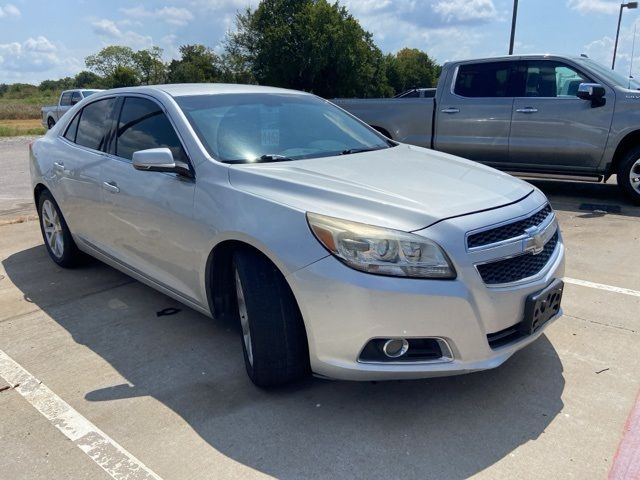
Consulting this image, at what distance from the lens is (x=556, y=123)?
7422mm

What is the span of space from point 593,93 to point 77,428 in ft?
22.6

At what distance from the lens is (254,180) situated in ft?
9.95

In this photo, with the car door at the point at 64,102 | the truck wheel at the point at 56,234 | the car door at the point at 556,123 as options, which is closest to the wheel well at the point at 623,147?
the car door at the point at 556,123

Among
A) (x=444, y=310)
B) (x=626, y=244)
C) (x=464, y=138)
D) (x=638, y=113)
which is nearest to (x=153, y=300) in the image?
(x=444, y=310)

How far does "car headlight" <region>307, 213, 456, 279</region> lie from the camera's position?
2518mm

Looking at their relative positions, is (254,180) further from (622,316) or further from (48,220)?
(48,220)

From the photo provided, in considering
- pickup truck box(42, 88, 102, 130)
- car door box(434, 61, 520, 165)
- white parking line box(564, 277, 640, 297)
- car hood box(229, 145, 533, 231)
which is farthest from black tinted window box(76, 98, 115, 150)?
pickup truck box(42, 88, 102, 130)

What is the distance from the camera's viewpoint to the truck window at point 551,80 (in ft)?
24.3

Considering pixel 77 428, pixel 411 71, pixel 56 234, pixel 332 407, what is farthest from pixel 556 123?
pixel 411 71

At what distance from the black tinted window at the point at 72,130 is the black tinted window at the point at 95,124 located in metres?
0.07

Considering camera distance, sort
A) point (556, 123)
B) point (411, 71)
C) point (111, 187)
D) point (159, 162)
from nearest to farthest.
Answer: point (159, 162) → point (111, 187) → point (556, 123) → point (411, 71)

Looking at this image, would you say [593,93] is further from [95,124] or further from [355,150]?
[95,124]

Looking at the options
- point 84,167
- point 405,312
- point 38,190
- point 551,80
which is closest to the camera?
point 405,312

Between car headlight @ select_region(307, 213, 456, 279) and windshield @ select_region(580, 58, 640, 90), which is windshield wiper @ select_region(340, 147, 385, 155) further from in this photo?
windshield @ select_region(580, 58, 640, 90)
